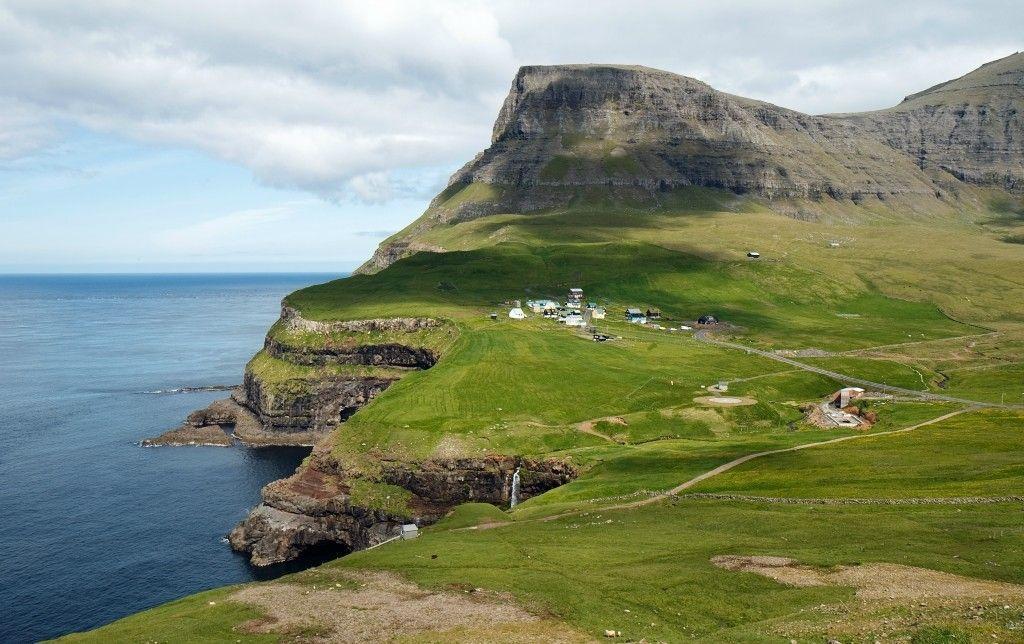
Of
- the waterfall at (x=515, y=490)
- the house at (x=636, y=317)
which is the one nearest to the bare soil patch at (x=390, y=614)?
the waterfall at (x=515, y=490)

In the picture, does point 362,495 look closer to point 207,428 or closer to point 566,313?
point 207,428

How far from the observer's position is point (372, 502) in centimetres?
10169

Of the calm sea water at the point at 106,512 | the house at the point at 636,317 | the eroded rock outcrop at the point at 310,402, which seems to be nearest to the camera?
the calm sea water at the point at 106,512

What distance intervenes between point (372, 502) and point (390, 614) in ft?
184

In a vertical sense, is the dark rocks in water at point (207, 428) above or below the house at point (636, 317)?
below

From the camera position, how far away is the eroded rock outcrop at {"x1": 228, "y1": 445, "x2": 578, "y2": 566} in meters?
98.6

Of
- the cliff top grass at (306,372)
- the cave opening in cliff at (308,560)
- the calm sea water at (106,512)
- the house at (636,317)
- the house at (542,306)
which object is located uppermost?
the house at (542,306)

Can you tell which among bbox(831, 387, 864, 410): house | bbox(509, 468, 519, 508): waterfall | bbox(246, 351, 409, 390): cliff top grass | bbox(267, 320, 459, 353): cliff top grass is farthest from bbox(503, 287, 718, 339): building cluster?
bbox(509, 468, 519, 508): waterfall

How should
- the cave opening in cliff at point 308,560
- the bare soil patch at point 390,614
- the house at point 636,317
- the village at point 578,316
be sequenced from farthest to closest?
the house at point 636,317, the village at point 578,316, the cave opening in cliff at point 308,560, the bare soil patch at point 390,614

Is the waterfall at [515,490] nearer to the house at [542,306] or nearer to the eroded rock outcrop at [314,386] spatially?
the eroded rock outcrop at [314,386]

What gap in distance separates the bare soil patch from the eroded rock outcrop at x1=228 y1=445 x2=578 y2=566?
45213 mm

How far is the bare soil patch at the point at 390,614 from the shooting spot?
4331 cm

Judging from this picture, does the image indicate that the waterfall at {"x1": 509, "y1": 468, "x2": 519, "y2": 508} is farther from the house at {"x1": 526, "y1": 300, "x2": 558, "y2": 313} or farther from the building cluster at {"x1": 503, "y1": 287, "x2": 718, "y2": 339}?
the house at {"x1": 526, "y1": 300, "x2": 558, "y2": 313}

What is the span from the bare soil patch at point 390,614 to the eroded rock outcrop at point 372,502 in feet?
148
